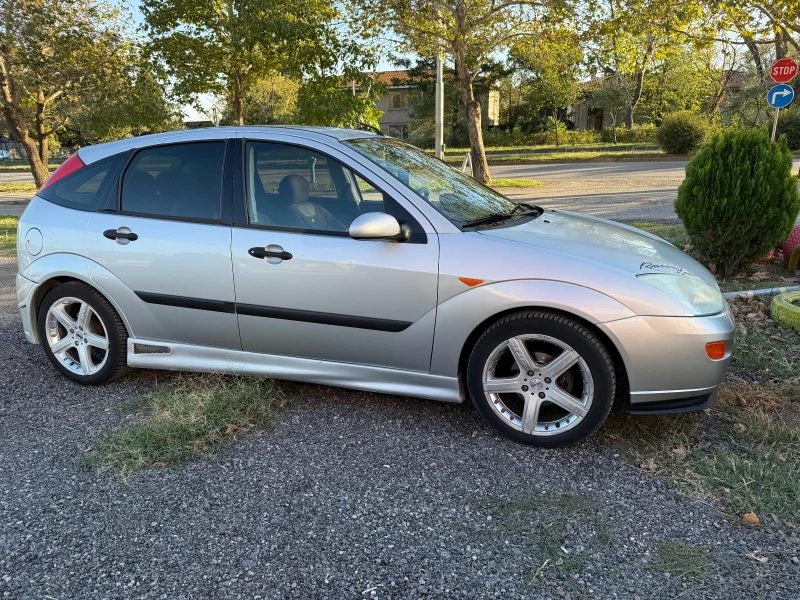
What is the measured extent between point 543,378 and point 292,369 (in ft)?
4.82

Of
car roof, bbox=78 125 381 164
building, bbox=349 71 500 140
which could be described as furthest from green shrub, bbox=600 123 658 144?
car roof, bbox=78 125 381 164

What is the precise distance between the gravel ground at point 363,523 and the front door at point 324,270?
20.1 inches

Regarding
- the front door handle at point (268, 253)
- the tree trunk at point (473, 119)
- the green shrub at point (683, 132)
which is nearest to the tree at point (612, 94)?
the green shrub at point (683, 132)

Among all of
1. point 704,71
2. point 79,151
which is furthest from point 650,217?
point 704,71

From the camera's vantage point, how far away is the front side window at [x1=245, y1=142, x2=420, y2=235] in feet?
11.2

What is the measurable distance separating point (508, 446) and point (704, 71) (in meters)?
47.9

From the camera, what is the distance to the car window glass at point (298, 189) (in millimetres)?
3430

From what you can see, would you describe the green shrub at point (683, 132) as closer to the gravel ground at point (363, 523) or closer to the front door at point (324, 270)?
the front door at point (324, 270)

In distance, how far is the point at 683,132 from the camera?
28.7 m

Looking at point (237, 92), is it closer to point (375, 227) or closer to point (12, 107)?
point (12, 107)

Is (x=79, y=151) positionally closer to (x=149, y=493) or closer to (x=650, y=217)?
(x=149, y=493)

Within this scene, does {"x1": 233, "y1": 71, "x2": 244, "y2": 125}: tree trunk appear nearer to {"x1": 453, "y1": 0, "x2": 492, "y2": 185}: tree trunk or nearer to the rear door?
{"x1": 453, "y1": 0, "x2": 492, "y2": 185}: tree trunk

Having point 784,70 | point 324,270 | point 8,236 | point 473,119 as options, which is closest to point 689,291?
point 324,270

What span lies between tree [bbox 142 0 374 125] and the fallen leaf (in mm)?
9363
